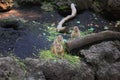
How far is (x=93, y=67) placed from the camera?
6438 millimetres

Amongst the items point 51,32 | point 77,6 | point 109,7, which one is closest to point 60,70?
point 51,32

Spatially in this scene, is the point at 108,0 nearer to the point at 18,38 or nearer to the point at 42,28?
the point at 42,28

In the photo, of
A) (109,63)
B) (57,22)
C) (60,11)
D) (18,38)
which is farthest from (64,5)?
(109,63)

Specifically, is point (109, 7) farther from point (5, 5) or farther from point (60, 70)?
point (60, 70)

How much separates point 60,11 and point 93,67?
12.9 feet

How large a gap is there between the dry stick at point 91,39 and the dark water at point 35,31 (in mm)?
682

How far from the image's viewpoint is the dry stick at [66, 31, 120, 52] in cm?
664

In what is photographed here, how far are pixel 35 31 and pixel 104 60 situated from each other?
90.1 inches

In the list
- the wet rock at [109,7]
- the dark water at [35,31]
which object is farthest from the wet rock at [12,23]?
the wet rock at [109,7]

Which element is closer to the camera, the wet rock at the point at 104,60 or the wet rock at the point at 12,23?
the wet rock at the point at 104,60

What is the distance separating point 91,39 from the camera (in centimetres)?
688

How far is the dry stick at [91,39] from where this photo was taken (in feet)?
21.8

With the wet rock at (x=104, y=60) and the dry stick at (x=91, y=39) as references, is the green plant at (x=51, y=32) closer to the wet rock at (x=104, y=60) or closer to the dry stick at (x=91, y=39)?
the dry stick at (x=91, y=39)

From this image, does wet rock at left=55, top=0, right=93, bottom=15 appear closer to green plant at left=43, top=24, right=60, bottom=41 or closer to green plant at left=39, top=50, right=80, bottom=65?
green plant at left=43, top=24, right=60, bottom=41
